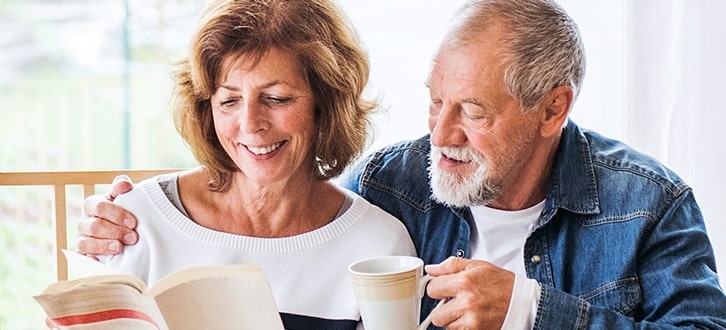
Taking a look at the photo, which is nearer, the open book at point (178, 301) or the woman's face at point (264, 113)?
the open book at point (178, 301)

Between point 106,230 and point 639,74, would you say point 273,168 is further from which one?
point 639,74

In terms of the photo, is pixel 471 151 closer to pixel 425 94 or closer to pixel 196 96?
pixel 196 96

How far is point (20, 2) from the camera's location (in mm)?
3111

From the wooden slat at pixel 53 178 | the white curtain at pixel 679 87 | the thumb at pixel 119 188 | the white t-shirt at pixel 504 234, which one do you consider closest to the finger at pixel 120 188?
the thumb at pixel 119 188

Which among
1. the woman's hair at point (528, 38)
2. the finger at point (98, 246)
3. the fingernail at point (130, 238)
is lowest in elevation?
the finger at point (98, 246)

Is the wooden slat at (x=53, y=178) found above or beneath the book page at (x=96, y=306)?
beneath

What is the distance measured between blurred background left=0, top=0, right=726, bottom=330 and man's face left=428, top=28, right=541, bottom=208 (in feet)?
1.84

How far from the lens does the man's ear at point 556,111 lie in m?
1.61

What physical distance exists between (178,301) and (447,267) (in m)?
0.39

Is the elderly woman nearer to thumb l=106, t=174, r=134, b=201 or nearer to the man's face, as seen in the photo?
thumb l=106, t=174, r=134, b=201

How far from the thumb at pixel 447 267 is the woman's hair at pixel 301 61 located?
0.37 m

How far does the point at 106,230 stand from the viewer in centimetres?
150

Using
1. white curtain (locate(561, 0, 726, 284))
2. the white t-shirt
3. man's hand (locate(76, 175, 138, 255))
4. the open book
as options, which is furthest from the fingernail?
white curtain (locate(561, 0, 726, 284))

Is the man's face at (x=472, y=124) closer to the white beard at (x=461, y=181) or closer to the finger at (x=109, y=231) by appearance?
the white beard at (x=461, y=181)
